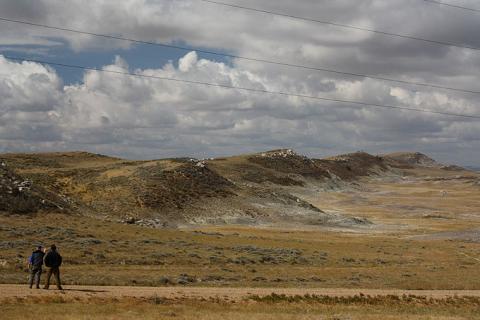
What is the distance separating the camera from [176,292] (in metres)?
32.4

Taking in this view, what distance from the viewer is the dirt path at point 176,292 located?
97.2 ft

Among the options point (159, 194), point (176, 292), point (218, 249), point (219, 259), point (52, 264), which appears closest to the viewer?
point (52, 264)

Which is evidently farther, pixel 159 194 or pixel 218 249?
pixel 159 194

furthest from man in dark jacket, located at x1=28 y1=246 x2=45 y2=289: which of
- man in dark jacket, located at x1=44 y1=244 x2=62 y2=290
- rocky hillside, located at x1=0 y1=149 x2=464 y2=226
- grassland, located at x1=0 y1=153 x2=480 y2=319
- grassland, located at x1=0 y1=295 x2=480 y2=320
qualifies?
rocky hillside, located at x1=0 y1=149 x2=464 y2=226

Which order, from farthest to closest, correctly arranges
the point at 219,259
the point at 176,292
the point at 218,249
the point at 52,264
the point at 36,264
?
1. the point at 218,249
2. the point at 219,259
3. the point at 176,292
4. the point at 36,264
5. the point at 52,264

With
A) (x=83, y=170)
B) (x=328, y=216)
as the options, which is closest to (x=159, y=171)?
(x=83, y=170)

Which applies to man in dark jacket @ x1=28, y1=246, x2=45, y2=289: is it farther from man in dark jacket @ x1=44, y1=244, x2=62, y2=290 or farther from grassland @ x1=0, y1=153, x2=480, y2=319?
grassland @ x1=0, y1=153, x2=480, y2=319

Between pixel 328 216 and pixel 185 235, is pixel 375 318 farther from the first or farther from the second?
pixel 328 216

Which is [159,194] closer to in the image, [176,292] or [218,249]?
[218,249]

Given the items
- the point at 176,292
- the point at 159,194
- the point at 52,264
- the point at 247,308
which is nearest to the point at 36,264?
the point at 52,264

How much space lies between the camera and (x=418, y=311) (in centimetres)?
2981

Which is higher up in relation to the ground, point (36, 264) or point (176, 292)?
point (36, 264)

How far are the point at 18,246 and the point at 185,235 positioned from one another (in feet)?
77.7

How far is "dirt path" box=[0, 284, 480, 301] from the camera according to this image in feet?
97.2
